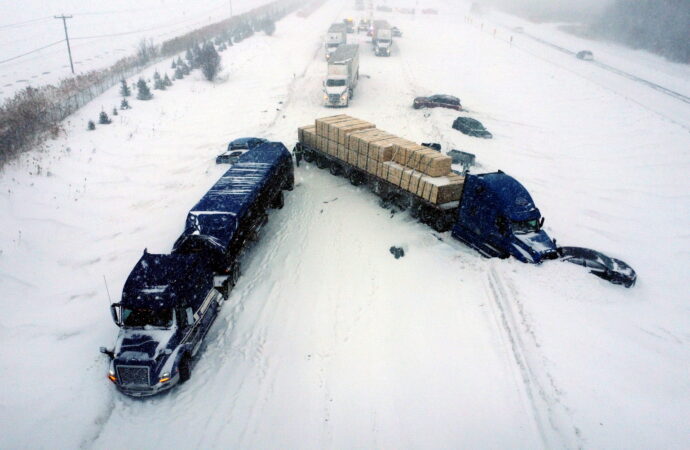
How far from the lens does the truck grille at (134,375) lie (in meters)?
8.25

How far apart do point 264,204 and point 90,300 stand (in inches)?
249

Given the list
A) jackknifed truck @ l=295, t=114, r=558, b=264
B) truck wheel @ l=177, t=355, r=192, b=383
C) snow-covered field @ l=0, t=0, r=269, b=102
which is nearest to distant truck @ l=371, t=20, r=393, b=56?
jackknifed truck @ l=295, t=114, r=558, b=264

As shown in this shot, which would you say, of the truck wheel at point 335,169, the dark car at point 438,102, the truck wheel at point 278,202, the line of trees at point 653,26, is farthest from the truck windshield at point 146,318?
the line of trees at point 653,26

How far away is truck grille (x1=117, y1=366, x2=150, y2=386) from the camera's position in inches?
325

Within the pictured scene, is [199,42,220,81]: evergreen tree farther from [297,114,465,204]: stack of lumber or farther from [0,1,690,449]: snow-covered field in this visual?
[297,114,465,204]: stack of lumber

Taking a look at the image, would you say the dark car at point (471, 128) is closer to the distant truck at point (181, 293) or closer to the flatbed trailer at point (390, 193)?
the flatbed trailer at point (390, 193)

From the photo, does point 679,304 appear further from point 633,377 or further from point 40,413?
point 40,413

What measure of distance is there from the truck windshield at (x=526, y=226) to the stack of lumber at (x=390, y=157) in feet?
8.80

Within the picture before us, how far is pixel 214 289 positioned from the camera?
421 inches

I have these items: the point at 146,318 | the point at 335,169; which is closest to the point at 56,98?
the point at 335,169

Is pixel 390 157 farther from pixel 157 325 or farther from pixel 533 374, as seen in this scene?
pixel 157 325

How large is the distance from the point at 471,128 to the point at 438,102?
5383 mm

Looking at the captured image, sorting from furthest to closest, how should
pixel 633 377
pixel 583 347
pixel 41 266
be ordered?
pixel 41 266
pixel 583 347
pixel 633 377

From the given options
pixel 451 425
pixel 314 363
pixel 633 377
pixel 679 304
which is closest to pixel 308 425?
pixel 314 363
